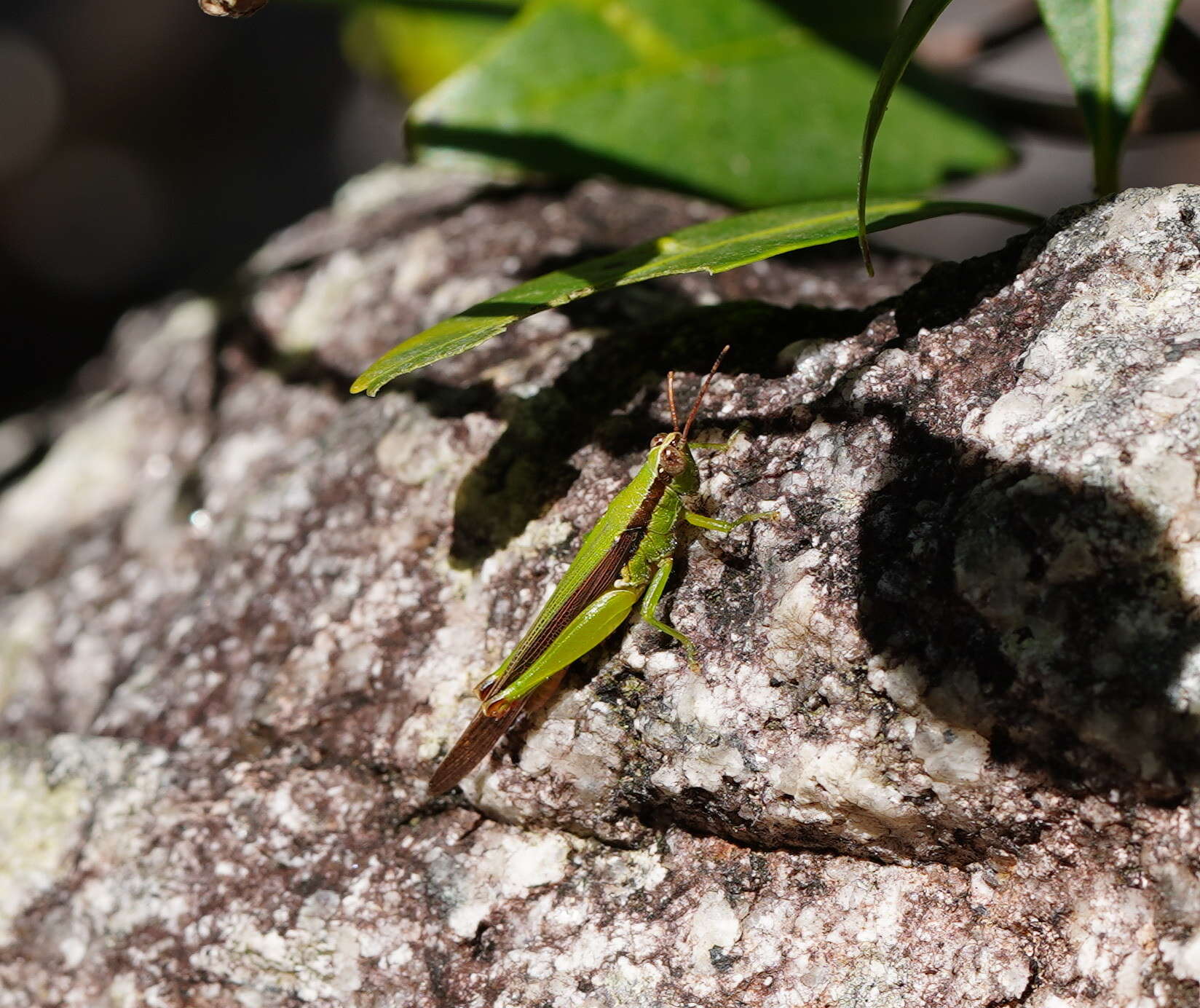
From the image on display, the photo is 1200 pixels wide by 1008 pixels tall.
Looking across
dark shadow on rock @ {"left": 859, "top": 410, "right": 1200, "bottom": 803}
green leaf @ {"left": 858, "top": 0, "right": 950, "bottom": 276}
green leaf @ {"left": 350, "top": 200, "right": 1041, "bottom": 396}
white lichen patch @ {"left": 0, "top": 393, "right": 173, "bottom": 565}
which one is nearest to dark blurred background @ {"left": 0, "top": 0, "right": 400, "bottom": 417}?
white lichen patch @ {"left": 0, "top": 393, "right": 173, "bottom": 565}

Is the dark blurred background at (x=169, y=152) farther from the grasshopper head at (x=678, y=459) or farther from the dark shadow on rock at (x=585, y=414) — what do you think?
the grasshopper head at (x=678, y=459)

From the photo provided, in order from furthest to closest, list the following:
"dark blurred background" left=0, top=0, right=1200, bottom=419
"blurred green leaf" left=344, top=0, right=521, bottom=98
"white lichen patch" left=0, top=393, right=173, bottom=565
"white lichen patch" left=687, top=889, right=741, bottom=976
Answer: "dark blurred background" left=0, top=0, right=1200, bottom=419
"blurred green leaf" left=344, top=0, right=521, bottom=98
"white lichen patch" left=0, top=393, right=173, bottom=565
"white lichen patch" left=687, top=889, right=741, bottom=976

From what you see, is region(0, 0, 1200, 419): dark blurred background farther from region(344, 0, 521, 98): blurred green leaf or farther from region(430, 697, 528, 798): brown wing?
region(430, 697, 528, 798): brown wing

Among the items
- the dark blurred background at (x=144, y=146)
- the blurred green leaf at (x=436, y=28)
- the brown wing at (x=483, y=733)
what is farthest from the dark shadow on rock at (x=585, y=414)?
the dark blurred background at (x=144, y=146)

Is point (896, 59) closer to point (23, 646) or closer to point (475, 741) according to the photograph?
point (475, 741)

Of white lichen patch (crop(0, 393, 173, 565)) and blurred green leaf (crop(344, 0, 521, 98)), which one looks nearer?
white lichen patch (crop(0, 393, 173, 565))

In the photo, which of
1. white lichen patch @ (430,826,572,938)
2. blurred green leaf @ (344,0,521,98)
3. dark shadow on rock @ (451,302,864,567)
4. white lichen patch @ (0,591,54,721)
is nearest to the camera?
white lichen patch @ (430,826,572,938)

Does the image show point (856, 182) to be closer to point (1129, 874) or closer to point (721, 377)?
point (721, 377)
